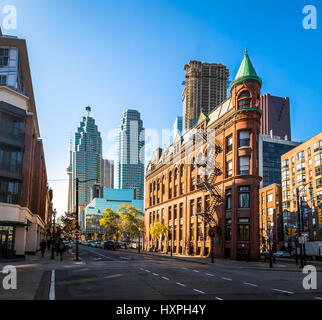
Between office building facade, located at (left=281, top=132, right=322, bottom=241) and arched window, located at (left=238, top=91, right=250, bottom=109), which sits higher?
arched window, located at (left=238, top=91, right=250, bottom=109)

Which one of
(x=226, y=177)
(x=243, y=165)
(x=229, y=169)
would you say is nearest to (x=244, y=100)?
(x=243, y=165)

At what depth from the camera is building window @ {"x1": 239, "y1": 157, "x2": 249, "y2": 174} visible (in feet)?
162

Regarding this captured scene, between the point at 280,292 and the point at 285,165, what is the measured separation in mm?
96622

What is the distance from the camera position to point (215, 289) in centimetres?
1702

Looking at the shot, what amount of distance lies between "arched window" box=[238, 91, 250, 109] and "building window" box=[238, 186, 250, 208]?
1073 cm

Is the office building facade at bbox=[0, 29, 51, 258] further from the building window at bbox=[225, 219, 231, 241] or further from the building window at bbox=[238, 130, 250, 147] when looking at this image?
the building window at bbox=[238, 130, 250, 147]

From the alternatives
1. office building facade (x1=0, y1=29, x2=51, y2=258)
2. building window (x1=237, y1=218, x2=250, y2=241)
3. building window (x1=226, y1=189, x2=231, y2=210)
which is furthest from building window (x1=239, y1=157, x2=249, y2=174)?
office building facade (x1=0, y1=29, x2=51, y2=258)

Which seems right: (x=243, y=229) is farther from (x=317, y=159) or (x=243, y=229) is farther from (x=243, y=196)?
(x=317, y=159)

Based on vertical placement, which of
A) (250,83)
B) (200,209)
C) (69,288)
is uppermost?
(250,83)

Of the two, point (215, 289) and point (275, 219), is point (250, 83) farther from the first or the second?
point (275, 219)

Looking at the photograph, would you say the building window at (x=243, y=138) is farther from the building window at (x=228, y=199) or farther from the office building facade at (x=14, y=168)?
the office building facade at (x=14, y=168)

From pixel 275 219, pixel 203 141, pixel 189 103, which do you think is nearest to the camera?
pixel 203 141
